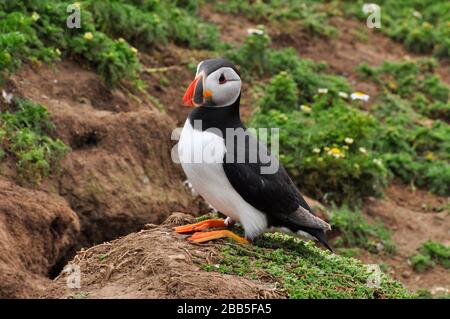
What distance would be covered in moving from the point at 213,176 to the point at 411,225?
4367 millimetres

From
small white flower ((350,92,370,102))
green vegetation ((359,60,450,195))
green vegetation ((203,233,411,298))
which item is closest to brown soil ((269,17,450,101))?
green vegetation ((359,60,450,195))

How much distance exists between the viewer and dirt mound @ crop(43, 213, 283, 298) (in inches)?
202

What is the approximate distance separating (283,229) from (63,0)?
4.51 meters

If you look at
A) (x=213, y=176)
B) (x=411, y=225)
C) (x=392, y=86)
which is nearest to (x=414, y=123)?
(x=392, y=86)

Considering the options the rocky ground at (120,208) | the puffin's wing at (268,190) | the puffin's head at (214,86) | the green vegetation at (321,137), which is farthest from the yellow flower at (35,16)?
the puffin's wing at (268,190)

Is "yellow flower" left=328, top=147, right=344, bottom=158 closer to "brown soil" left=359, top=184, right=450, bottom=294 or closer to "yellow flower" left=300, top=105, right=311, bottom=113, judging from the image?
"brown soil" left=359, top=184, right=450, bottom=294

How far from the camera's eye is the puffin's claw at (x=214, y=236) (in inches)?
227

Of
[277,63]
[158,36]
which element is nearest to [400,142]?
[277,63]

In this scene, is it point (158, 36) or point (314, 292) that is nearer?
point (314, 292)

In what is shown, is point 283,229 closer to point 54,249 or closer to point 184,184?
point 54,249

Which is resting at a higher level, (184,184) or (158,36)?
(158,36)

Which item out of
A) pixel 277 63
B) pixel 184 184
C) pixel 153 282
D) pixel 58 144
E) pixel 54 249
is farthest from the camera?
pixel 277 63

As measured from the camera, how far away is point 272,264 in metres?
5.67

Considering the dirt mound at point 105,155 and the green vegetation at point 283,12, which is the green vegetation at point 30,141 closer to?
the dirt mound at point 105,155
